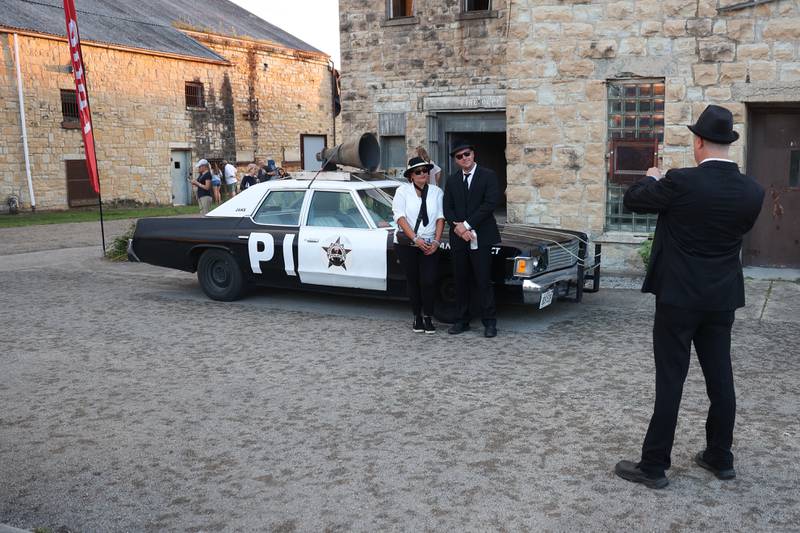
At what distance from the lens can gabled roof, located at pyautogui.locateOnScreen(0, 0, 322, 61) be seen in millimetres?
24438

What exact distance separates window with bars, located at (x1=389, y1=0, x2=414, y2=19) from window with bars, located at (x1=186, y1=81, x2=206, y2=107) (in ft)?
48.2

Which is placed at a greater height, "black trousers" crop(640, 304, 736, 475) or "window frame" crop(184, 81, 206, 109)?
"window frame" crop(184, 81, 206, 109)

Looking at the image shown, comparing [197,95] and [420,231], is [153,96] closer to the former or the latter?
[197,95]

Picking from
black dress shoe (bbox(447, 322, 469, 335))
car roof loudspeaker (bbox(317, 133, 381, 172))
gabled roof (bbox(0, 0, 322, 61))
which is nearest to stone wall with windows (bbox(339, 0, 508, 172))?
car roof loudspeaker (bbox(317, 133, 381, 172))

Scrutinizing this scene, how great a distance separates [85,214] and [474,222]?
19.3m

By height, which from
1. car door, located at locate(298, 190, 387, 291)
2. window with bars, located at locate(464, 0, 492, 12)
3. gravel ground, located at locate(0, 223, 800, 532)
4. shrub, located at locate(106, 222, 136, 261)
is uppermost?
window with bars, located at locate(464, 0, 492, 12)

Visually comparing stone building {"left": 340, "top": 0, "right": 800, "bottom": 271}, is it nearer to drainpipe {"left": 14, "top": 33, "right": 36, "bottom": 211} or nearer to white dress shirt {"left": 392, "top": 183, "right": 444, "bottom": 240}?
white dress shirt {"left": 392, "top": 183, "right": 444, "bottom": 240}

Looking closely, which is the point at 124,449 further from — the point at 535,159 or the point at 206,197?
the point at 206,197

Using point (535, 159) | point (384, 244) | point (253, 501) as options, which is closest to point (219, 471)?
point (253, 501)

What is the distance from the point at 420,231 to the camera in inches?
284

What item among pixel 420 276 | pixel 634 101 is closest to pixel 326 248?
pixel 420 276

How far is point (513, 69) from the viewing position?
1055cm

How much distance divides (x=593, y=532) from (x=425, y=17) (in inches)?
505

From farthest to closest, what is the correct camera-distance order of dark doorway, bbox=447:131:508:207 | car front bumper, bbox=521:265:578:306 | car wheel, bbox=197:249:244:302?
dark doorway, bbox=447:131:508:207 → car wheel, bbox=197:249:244:302 → car front bumper, bbox=521:265:578:306
